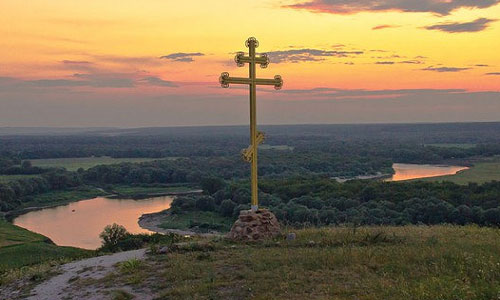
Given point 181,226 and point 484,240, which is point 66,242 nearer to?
point 181,226

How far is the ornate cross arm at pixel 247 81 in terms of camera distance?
1610 cm

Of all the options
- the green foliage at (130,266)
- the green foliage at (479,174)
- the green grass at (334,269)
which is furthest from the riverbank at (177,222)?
the green foliage at (479,174)

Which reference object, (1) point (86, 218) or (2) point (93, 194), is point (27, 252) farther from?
(2) point (93, 194)

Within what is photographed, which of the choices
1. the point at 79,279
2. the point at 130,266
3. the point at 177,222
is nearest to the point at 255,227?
the point at 130,266

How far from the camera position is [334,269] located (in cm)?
1201

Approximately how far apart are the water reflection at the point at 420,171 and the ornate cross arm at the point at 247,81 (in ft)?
283

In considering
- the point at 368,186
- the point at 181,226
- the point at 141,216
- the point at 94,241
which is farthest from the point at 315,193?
the point at 94,241

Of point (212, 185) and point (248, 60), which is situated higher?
point (248, 60)

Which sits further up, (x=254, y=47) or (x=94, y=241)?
(x=254, y=47)

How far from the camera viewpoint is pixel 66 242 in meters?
50.3

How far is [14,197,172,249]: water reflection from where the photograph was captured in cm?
5253

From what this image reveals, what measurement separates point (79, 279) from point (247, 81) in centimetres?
813

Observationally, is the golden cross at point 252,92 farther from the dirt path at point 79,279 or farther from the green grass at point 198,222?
the green grass at point 198,222

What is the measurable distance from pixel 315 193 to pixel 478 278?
56.1 m
